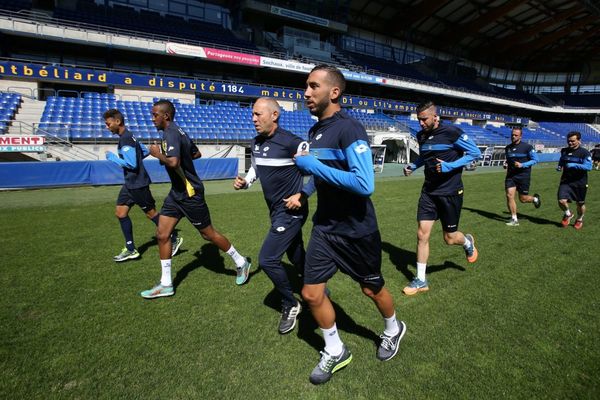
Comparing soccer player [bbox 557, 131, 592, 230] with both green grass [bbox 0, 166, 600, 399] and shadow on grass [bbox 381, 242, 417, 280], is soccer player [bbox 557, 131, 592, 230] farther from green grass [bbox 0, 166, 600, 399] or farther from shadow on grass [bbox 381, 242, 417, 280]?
shadow on grass [bbox 381, 242, 417, 280]

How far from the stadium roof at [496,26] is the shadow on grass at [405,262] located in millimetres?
38705

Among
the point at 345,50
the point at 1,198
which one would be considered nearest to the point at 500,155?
the point at 345,50

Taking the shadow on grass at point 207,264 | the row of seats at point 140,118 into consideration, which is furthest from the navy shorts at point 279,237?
the row of seats at point 140,118

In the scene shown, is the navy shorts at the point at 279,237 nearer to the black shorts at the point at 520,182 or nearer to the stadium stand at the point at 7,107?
the black shorts at the point at 520,182

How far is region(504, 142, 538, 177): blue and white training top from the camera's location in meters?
7.71

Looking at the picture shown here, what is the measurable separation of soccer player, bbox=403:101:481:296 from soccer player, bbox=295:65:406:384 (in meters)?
2.00

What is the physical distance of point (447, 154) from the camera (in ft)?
14.9

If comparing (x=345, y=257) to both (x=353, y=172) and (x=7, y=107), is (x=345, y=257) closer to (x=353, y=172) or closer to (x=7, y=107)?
(x=353, y=172)

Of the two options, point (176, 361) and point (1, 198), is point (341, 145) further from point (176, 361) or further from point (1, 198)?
point (1, 198)

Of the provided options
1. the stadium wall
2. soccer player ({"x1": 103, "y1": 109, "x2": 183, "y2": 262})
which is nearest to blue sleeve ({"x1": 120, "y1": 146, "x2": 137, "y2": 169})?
soccer player ({"x1": 103, "y1": 109, "x2": 183, "y2": 262})

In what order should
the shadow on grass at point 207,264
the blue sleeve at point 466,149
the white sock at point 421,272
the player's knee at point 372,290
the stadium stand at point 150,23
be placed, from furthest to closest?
1. the stadium stand at point 150,23
2. the shadow on grass at point 207,264
3. the blue sleeve at point 466,149
4. the white sock at point 421,272
5. the player's knee at point 372,290

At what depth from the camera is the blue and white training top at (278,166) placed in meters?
3.45

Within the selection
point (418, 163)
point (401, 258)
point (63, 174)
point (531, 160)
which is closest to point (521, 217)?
point (531, 160)

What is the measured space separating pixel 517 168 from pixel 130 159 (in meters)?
8.48
